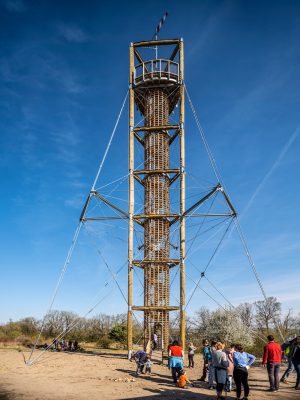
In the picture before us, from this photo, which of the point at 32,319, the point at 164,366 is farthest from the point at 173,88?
the point at 32,319

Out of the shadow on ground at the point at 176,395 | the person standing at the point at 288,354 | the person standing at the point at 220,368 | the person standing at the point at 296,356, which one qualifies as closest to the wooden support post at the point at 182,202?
the person standing at the point at 288,354

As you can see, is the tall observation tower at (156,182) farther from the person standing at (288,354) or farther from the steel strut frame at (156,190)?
the person standing at (288,354)

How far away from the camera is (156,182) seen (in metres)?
25.3

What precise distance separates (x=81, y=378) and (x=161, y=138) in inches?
659

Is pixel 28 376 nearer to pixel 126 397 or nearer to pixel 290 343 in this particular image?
pixel 126 397

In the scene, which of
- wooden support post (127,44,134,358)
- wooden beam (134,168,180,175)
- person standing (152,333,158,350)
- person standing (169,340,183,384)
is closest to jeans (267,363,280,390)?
Result: person standing (169,340,183,384)

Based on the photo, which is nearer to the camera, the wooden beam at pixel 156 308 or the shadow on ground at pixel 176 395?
the shadow on ground at pixel 176 395

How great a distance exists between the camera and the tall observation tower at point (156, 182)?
23312 mm

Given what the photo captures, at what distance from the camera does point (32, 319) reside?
3125 inches

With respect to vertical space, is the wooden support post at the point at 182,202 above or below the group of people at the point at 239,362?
above

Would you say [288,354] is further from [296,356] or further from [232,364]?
[232,364]

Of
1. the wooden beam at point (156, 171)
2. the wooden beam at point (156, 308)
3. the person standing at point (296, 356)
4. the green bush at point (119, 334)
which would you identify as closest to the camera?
the person standing at point (296, 356)

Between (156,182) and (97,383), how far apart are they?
1457 cm

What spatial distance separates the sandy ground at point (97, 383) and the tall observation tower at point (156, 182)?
4333 mm
